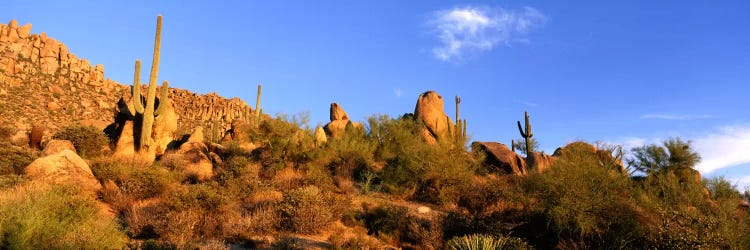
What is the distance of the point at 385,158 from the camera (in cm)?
2055

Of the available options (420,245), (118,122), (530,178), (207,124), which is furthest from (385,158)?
(207,124)

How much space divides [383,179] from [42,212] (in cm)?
1134

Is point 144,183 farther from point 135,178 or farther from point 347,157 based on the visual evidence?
point 347,157

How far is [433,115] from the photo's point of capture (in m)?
30.4

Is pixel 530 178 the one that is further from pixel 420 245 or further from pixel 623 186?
pixel 420 245

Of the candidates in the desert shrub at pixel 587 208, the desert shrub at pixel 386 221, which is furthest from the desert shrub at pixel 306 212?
the desert shrub at pixel 587 208

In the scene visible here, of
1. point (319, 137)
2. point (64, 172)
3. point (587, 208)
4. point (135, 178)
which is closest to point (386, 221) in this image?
point (587, 208)

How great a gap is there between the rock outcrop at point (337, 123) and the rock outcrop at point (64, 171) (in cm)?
1156

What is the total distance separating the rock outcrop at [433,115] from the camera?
97.2 ft

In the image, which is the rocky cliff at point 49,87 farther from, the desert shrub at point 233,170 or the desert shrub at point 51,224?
the desert shrub at point 51,224

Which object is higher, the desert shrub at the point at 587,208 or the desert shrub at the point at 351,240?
the desert shrub at the point at 587,208

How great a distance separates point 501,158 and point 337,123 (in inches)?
423

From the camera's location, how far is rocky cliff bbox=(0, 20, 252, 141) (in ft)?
119

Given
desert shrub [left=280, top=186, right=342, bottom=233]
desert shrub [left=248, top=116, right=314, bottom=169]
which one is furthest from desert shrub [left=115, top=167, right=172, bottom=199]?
desert shrub [left=248, top=116, right=314, bottom=169]
